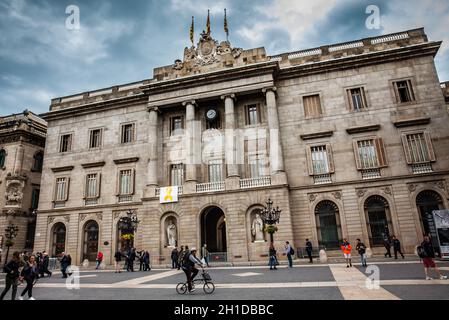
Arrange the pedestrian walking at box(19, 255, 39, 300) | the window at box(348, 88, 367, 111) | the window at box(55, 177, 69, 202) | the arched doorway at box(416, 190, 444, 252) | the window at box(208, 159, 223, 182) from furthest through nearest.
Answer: the window at box(55, 177, 69, 202), the window at box(208, 159, 223, 182), the window at box(348, 88, 367, 111), the arched doorway at box(416, 190, 444, 252), the pedestrian walking at box(19, 255, 39, 300)

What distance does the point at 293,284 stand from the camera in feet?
37.2

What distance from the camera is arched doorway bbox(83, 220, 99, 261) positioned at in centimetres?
2956

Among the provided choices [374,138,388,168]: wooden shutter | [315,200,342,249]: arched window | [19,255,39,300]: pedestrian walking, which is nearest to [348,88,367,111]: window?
[374,138,388,168]: wooden shutter

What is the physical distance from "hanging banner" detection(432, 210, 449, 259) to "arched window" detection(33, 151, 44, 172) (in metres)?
39.4

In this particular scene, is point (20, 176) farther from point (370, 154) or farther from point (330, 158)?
point (370, 154)

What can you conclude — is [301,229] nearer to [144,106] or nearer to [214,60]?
[214,60]

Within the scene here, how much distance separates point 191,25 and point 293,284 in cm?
2868

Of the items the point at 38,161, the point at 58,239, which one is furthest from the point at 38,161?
the point at 58,239

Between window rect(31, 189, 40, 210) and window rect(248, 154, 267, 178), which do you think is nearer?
window rect(248, 154, 267, 178)

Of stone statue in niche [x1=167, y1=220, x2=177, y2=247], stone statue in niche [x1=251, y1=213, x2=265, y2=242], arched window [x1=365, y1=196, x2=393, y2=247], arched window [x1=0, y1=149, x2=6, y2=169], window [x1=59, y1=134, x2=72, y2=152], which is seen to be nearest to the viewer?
arched window [x1=365, y1=196, x2=393, y2=247]

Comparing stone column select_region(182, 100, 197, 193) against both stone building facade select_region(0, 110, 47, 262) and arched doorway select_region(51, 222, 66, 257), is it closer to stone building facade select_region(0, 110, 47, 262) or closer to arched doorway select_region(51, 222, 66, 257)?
arched doorway select_region(51, 222, 66, 257)

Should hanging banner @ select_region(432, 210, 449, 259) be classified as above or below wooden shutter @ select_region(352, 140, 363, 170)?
below
